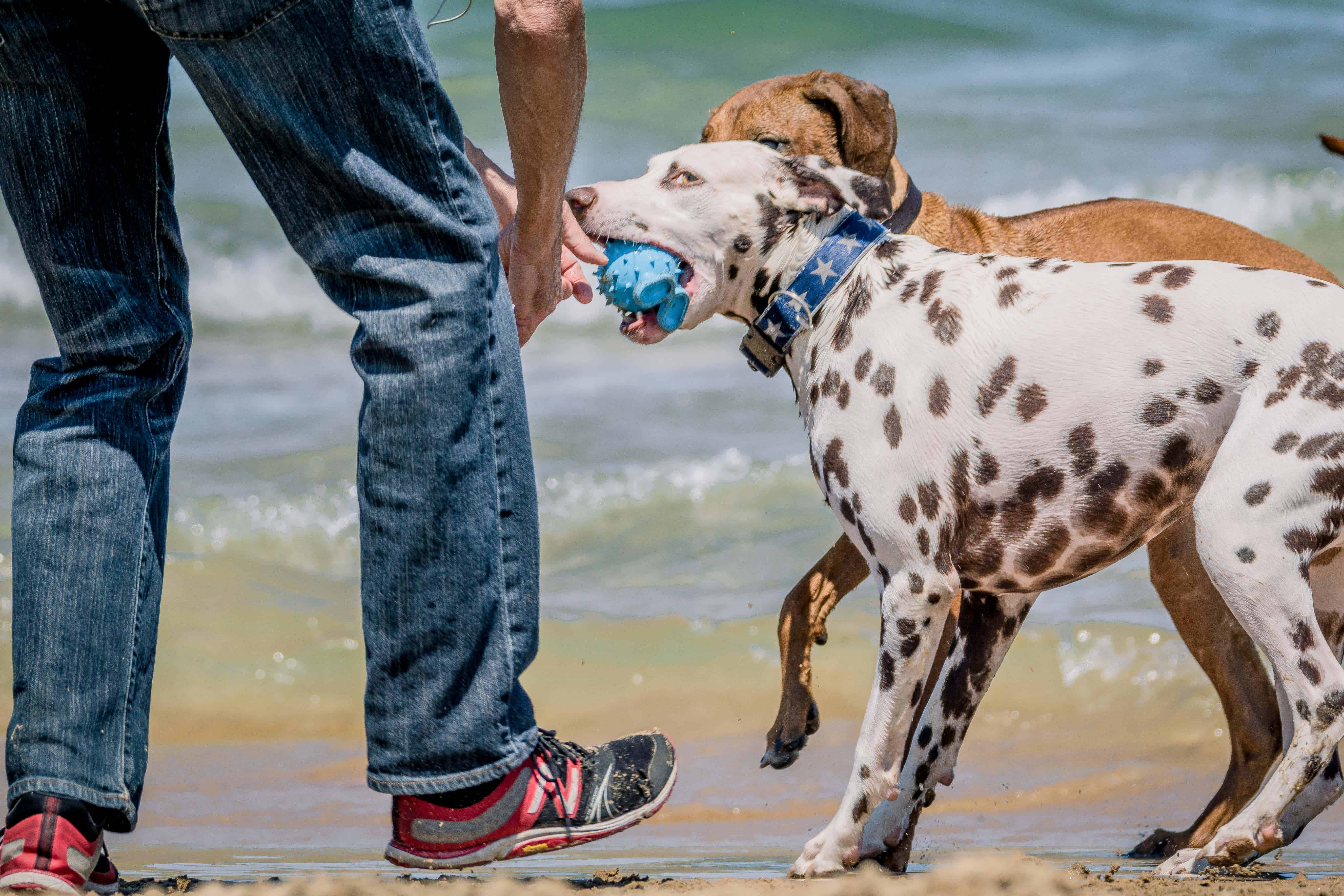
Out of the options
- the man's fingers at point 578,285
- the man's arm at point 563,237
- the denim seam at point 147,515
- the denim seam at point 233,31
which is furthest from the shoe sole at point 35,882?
the man's fingers at point 578,285

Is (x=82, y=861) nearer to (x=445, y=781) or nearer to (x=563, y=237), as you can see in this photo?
(x=445, y=781)

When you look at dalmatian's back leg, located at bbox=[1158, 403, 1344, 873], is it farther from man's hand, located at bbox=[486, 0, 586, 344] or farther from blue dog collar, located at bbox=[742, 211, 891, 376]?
man's hand, located at bbox=[486, 0, 586, 344]

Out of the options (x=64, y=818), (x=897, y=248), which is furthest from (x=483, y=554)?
(x=897, y=248)

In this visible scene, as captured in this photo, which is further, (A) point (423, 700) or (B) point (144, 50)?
(B) point (144, 50)

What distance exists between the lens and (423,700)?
8.52 feet

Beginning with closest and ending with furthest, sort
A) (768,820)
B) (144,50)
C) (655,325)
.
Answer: (144,50), (655,325), (768,820)

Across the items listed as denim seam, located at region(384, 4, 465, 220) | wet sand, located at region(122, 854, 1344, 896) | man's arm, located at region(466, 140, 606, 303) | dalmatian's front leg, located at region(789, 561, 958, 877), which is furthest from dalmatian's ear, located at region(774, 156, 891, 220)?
wet sand, located at region(122, 854, 1344, 896)

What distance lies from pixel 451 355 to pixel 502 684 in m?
0.71

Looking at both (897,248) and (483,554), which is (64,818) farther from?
(897,248)

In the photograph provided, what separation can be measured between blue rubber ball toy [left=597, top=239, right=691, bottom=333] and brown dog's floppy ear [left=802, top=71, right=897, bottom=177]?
6.80 ft

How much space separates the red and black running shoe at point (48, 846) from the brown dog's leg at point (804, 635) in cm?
280

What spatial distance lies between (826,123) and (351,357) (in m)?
3.78

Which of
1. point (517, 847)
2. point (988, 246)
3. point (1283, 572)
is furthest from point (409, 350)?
point (988, 246)

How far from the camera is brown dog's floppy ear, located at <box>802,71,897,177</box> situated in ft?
19.1
